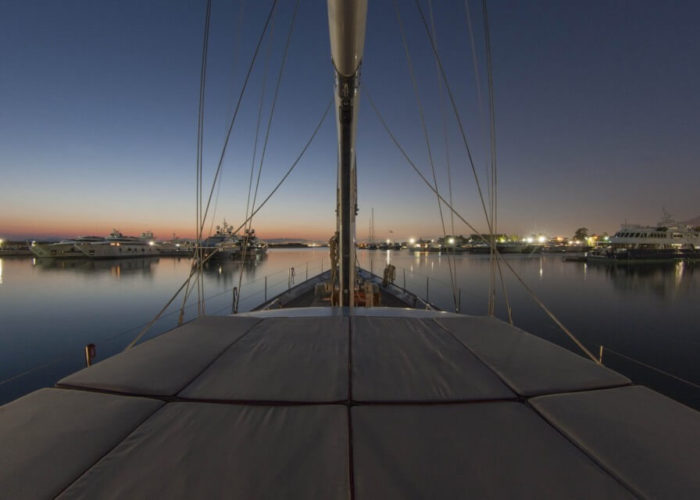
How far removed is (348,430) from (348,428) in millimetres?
13

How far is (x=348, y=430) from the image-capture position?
3.66 ft

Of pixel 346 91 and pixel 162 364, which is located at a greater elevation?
pixel 346 91

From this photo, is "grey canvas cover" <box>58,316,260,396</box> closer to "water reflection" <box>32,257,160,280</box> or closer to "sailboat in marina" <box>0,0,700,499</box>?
"sailboat in marina" <box>0,0,700,499</box>

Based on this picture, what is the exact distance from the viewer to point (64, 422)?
110 cm

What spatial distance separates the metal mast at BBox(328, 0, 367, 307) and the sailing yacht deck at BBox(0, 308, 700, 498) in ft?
8.77

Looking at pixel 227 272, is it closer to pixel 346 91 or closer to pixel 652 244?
pixel 346 91

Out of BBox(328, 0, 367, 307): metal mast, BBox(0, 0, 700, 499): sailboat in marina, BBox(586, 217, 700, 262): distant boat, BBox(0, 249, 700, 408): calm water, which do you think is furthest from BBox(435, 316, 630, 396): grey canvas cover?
BBox(586, 217, 700, 262): distant boat

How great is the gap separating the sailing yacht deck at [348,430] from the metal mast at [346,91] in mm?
2672

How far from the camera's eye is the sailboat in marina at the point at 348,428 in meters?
0.86

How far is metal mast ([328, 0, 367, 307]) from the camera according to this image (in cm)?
221

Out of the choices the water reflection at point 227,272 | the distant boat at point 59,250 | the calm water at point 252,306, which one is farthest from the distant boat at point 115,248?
the calm water at point 252,306

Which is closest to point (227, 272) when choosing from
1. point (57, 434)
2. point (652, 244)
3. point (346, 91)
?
point (346, 91)

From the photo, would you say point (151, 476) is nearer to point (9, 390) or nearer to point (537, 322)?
point (9, 390)

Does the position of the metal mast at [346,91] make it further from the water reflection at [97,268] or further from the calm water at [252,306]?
the water reflection at [97,268]
